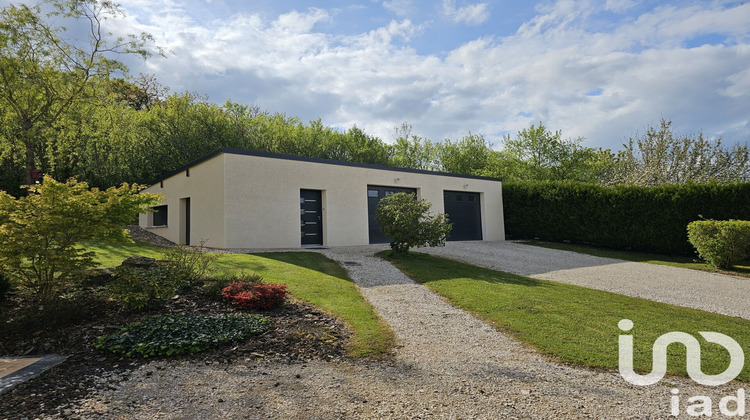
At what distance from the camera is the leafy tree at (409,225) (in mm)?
11125

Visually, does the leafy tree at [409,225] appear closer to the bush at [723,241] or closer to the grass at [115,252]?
the grass at [115,252]

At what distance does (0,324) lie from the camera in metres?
4.74

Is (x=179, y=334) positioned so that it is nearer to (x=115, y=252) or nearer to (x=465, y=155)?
(x=115, y=252)

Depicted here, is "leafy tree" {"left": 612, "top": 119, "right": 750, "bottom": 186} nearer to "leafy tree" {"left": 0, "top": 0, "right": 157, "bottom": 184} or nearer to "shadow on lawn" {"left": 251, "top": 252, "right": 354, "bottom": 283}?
"shadow on lawn" {"left": 251, "top": 252, "right": 354, "bottom": 283}

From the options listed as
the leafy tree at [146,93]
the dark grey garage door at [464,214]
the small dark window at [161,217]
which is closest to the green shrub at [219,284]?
the small dark window at [161,217]

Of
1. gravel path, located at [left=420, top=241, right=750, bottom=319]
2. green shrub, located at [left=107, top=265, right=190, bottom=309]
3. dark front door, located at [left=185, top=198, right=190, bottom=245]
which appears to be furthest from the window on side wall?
green shrub, located at [left=107, top=265, right=190, bottom=309]

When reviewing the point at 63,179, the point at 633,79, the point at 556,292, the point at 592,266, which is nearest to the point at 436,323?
the point at 556,292

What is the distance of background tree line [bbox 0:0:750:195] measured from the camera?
1487 centimetres

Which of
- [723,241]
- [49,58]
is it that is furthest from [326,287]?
[49,58]

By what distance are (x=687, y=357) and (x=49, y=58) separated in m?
21.3

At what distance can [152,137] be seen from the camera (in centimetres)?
2147

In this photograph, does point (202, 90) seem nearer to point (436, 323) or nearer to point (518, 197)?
point (518, 197)

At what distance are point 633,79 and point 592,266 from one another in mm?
7013

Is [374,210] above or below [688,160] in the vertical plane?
below
